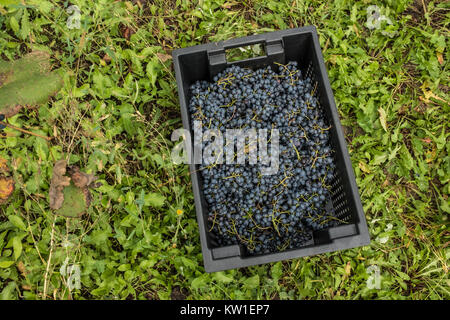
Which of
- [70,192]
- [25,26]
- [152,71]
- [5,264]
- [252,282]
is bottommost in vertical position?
[252,282]

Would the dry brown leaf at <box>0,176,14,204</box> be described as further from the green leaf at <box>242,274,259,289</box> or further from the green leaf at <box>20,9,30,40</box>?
the green leaf at <box>242,274,259,289</box>

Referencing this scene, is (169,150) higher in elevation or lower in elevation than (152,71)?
lower

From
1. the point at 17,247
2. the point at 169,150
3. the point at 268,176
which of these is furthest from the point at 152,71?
the point at 17,247

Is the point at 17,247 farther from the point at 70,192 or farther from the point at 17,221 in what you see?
the point at 70,192

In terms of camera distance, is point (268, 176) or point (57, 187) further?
point (57, 187)

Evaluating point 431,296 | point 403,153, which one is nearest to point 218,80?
point 403,153
